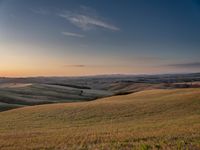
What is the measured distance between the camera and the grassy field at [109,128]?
14609 millimetres

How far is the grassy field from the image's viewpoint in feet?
47.9

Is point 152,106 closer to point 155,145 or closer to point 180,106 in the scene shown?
point 180,106

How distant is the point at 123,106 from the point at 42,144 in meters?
21.6

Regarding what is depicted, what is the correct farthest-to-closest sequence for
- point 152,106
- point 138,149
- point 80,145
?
point 152,106
point 80,145
point 138,149

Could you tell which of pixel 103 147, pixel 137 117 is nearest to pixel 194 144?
pixel 103 147

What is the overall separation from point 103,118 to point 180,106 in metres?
10.2

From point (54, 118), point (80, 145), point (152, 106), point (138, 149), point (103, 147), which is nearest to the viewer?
point (138, 149)

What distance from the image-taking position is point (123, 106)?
120 ft

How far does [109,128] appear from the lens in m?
22.1

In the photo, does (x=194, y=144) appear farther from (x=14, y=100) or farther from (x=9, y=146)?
(x=14, y=100)

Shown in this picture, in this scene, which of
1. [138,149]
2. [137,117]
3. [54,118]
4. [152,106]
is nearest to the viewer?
[138,149]

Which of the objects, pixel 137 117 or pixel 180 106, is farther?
pixel 180 106

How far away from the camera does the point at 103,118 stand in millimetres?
29734

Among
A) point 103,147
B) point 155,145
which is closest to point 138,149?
point 155,145
